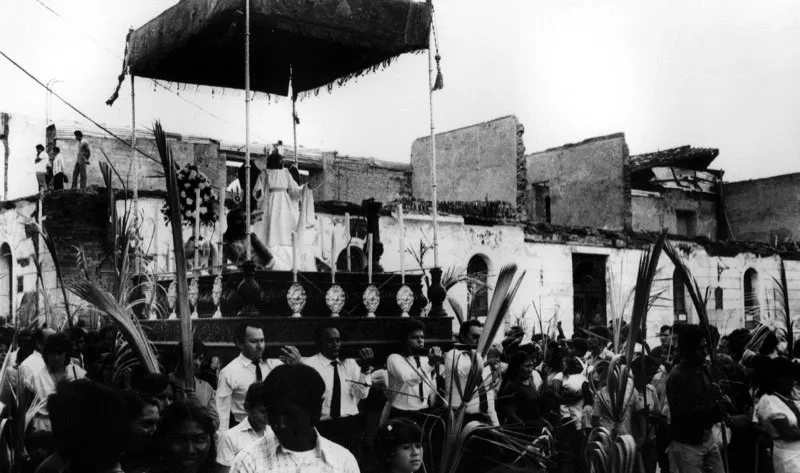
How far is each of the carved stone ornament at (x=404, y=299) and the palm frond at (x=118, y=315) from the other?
3.72 m

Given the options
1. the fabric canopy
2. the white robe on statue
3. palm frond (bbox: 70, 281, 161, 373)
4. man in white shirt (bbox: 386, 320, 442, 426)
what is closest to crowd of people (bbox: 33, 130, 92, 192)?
the fabric canopy

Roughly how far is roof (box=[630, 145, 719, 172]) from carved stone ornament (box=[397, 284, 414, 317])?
1045 inches

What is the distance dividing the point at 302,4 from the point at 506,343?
463 cm

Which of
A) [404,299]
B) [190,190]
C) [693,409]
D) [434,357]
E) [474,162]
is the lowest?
[693,409]

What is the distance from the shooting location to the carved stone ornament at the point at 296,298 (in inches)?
287

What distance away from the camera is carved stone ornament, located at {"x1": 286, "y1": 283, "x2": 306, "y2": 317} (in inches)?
287

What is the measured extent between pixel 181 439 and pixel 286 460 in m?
0.69

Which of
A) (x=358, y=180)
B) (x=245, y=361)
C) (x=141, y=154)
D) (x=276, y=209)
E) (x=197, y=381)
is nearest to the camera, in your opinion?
(x=245, y=361)

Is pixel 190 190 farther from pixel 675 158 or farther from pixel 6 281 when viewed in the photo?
pixel 675 158

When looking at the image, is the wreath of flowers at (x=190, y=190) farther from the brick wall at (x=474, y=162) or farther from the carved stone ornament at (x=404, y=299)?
the brick wall at (x=474, y=162)

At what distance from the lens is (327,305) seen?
25.2 ft

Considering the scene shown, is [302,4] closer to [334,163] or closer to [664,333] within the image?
[664,333]

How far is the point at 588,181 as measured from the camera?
94.4ft

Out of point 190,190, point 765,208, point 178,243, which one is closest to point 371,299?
point 190,190
